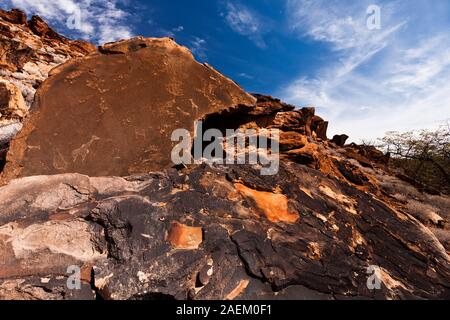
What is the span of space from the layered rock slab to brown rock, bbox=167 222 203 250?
4.32 ft

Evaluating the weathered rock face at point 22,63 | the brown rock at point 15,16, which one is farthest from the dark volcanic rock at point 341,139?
the brown rock at point 15,16

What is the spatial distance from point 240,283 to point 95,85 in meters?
2.96

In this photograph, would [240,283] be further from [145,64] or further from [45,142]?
[145,64]

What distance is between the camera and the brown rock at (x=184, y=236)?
2.28m

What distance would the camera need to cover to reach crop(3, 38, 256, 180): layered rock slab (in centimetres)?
344

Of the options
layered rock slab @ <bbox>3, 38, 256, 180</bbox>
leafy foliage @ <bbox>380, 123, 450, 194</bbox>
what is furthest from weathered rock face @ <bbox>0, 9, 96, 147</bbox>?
leafy foliage @ <bbox>380, 123, 450, 194</bbox>

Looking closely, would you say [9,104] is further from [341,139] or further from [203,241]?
[341,139]

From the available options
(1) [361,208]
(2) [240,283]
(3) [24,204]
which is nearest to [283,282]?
(2) [240,283]

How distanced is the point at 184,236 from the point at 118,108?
208 cm

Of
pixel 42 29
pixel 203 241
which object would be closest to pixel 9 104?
pixel 203 241

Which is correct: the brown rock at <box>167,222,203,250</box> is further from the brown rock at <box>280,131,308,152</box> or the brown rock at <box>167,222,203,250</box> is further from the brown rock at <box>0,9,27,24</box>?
the brown rock at <box>0,9,27,24</box>
